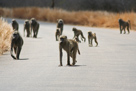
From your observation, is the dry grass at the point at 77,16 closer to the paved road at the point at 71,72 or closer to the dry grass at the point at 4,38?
the dry grass at the point at 4,38

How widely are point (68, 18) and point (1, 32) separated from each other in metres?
26.0

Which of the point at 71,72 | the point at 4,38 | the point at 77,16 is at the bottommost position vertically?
the point at 71,72

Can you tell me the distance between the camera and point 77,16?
44.7 metres

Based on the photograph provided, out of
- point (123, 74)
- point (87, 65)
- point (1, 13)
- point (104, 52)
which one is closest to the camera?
point (123, 74)

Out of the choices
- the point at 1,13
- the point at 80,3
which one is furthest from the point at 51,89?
the point at 80,3

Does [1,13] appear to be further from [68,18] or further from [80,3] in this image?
[80,3]

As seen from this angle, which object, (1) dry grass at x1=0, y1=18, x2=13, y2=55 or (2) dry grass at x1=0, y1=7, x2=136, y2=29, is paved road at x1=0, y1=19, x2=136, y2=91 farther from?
(2) dry grass at x1=0, y1=7, x2=136, y2=29

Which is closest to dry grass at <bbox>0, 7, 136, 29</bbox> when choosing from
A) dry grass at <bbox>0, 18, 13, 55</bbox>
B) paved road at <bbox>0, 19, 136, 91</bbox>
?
dry grass at <bbox>0, 18, 13, 55</bbox>

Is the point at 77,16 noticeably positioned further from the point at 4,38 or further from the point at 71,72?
the point at 71,72

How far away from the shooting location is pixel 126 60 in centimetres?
1484

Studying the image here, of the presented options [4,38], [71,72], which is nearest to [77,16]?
[4,38]

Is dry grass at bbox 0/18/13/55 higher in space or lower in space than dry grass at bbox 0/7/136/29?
lower

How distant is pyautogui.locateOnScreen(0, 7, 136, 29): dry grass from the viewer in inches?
1485

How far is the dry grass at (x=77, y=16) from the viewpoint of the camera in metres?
37.7
